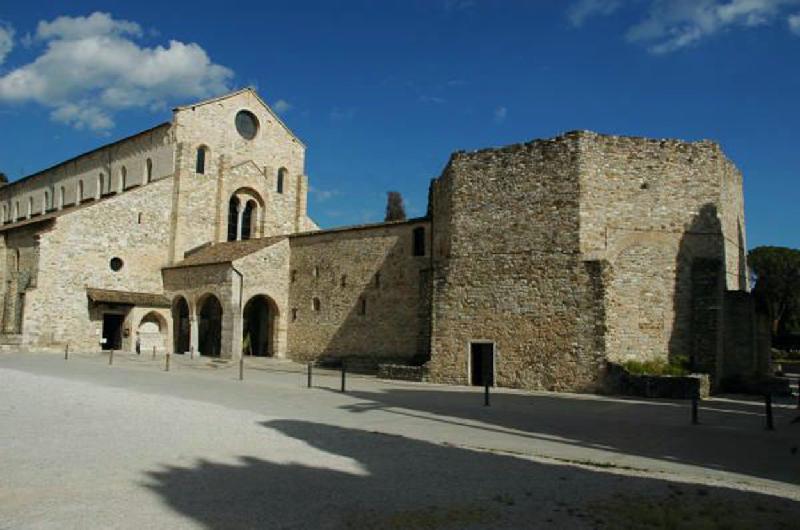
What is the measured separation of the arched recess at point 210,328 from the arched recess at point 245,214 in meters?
5.27

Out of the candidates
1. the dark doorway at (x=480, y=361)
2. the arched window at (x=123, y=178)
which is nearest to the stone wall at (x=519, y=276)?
the dark doorway at (x=480, y=361)

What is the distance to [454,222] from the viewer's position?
2492 centimetres

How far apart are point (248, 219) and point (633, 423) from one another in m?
30.9

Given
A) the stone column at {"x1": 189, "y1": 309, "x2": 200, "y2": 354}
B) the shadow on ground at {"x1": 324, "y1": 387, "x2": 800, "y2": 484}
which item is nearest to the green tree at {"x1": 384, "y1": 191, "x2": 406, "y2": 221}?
the stone column at {"x1": 189, "y1": 309, "x2": 200, "y2": 354}

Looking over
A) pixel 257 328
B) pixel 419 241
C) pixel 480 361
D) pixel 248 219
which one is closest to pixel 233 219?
pixel 248 219

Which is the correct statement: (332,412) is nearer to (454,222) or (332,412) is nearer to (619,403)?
(619,403)

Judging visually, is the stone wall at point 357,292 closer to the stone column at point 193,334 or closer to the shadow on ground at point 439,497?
the stone column at point 193,334

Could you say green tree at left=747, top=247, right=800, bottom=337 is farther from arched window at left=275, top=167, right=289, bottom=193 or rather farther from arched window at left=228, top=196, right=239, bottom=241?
arched window at left=228, top=196, right=239, bottom=241

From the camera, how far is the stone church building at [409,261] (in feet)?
73.0

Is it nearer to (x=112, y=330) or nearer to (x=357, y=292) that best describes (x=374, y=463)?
(x=357, y=292)

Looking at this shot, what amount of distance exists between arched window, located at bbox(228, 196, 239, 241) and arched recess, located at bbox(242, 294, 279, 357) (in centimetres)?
540

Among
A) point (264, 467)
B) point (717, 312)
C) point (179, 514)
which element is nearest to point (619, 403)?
point (717, 312)

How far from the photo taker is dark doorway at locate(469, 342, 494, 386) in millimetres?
23453

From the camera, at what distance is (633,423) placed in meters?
14.0
